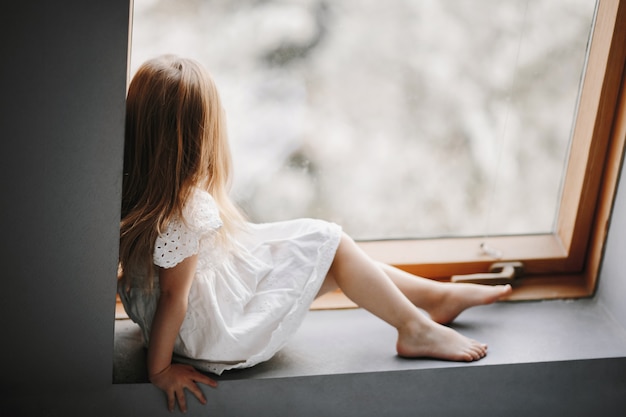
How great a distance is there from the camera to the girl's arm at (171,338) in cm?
144

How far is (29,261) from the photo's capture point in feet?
4.24

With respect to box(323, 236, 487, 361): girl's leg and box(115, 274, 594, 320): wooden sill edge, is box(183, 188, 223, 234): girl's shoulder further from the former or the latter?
box(115, 274, 594, 320): wooden sill edge

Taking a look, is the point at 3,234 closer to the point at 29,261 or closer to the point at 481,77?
the point at 29,261

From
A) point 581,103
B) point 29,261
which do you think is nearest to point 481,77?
point 581,103

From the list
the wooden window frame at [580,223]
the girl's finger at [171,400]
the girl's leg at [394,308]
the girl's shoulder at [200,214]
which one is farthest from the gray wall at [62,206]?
the wooden window frame at [580,223]

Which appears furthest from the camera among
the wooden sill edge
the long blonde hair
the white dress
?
the wooden sill edge

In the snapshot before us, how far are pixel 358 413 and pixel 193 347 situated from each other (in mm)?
363

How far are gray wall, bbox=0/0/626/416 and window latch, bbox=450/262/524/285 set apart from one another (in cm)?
65

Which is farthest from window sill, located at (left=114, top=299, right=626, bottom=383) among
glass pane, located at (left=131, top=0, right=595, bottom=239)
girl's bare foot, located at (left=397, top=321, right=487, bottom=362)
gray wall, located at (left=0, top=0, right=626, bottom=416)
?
glass pane, located at (left=131, top=0, right=595, bottom=239)

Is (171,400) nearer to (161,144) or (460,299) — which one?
(161,144)

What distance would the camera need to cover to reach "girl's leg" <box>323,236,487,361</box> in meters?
1.62

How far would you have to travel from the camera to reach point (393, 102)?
5.92 feet

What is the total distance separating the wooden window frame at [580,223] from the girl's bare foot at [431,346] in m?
0.27

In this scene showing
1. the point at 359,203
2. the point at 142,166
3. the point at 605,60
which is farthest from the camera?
the point at 359,203
